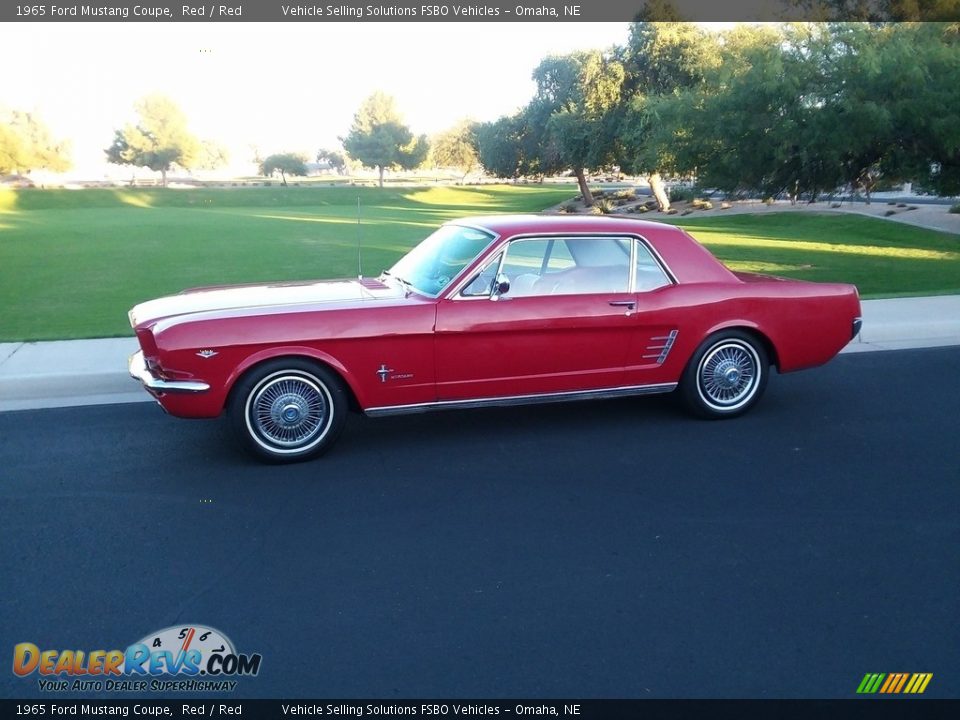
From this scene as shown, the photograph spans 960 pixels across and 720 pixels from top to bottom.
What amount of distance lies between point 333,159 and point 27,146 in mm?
39889

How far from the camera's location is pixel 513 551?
468 cm

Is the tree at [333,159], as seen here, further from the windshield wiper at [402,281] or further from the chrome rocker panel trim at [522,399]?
the chrome rocker panel trim at [522,399]

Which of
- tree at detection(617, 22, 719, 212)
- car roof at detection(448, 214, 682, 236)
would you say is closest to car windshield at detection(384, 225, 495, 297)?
car roof at detection(448, 214, 682, 236)

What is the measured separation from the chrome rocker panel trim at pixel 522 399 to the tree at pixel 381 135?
9099 cm

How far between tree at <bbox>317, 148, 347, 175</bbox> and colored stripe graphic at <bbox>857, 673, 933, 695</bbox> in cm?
11383

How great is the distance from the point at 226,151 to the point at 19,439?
359 feet

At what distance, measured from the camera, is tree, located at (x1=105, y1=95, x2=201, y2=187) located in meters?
96.1

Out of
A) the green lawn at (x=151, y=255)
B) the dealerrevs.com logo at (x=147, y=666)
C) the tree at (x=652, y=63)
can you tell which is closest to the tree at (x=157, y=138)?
the green lawn at (x=151, y=255)

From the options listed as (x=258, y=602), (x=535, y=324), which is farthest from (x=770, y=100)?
(x=258, y=602)

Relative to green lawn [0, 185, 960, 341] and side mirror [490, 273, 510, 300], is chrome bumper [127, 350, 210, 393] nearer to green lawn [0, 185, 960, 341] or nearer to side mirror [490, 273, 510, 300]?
side mirror [490, 273, 510, 300]

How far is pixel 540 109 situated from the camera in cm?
4953

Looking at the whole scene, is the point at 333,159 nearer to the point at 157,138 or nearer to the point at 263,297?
the point at 157,138

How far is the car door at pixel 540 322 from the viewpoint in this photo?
20.8ft
